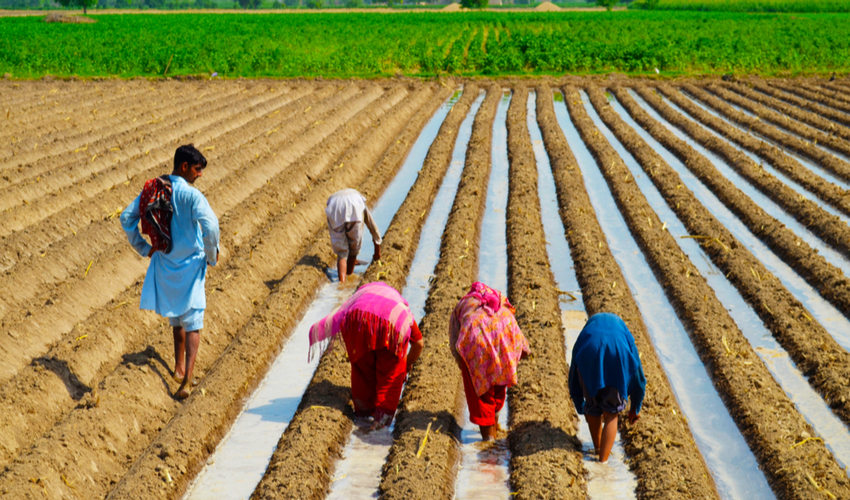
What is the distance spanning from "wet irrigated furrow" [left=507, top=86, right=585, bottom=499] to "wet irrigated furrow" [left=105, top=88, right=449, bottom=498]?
50.9 inches

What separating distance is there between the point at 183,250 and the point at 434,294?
2.70 meters

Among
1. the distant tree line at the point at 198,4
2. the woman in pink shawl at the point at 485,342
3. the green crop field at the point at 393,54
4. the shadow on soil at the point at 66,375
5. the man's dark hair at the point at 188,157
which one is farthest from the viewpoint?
the distant tree line at the point at 198,4

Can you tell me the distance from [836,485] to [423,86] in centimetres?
1935

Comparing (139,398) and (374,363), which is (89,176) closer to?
(139,398)

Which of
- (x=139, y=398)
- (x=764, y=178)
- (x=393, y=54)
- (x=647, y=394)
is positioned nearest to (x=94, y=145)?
(x=139, y=398)

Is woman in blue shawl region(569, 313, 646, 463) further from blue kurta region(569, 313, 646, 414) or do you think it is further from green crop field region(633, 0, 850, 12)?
green crop field region(633, 0, 850, 12)

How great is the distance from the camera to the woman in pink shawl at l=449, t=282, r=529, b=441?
426 cm

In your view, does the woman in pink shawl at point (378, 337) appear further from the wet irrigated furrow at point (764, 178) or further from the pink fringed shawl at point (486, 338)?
the wet irrigated furrow at point (764, 178)

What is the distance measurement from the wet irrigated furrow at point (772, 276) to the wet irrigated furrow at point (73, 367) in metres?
5.42

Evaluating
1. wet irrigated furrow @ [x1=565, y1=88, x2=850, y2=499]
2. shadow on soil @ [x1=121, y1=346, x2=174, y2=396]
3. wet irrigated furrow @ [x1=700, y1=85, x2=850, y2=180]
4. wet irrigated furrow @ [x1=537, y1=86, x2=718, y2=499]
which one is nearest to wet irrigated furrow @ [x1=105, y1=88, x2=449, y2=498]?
shadow on soil @ [x1=121, y1=346, x2=174, y2=396]

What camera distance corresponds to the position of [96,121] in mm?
15438

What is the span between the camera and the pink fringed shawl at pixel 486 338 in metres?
4.26

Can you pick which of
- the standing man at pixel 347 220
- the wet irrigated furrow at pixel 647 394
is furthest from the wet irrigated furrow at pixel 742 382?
the standing man at pixel 347 220

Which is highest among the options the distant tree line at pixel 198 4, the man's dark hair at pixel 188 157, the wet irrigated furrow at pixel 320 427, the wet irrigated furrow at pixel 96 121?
the distant tree line at pixel 198 4
